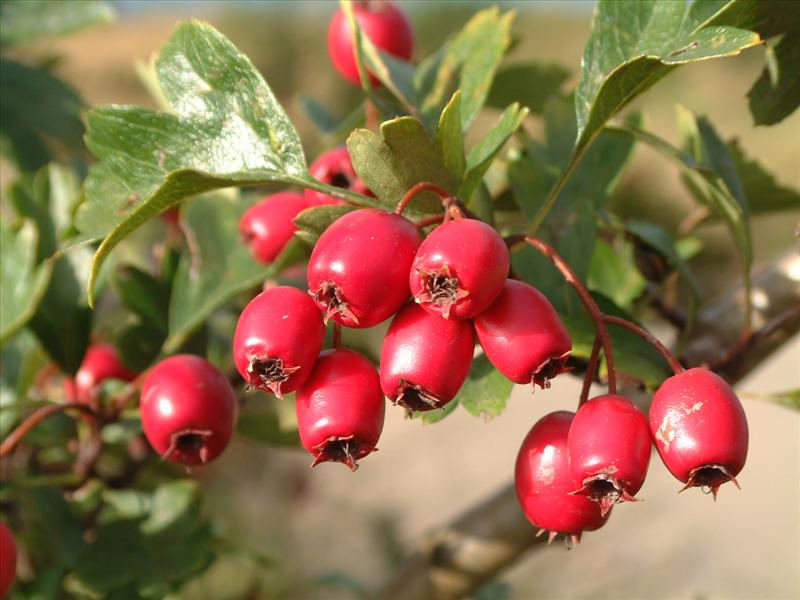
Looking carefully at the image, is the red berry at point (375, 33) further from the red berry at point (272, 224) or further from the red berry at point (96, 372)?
the red berry at point (96, 372)

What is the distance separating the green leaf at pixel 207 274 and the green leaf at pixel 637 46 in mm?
305

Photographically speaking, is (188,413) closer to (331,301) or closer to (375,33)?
(331,301)

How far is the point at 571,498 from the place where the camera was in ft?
1.84

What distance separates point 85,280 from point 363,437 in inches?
20.0

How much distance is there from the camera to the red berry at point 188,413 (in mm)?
685

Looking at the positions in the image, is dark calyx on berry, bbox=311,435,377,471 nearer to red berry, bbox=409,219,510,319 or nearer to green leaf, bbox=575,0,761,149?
red berry, bbox=409,219,510,319

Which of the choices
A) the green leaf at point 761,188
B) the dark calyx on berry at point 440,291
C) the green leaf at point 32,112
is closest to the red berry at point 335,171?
the dark calyx on berry at point 440,291

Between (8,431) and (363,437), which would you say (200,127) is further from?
(8,431)

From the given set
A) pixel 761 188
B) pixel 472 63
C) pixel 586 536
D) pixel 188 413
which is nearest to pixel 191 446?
pixel 188 413

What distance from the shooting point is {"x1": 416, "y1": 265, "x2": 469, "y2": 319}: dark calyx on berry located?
50cm

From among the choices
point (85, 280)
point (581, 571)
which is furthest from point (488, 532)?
point (581, 571)

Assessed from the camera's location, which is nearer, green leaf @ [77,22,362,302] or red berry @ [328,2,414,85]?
green leaf @ [77,22,362,302]

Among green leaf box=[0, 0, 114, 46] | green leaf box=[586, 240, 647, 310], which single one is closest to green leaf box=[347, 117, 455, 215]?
green leaf box=[586, 240, 647, 310]

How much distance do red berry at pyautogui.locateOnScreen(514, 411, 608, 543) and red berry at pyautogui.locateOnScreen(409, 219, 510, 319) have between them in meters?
0.10
